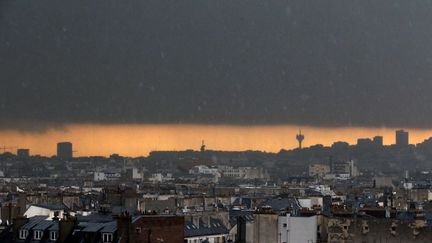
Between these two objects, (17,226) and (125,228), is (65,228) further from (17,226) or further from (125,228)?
(125,228)

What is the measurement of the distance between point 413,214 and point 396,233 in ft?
17.8

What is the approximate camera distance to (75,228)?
44.0m

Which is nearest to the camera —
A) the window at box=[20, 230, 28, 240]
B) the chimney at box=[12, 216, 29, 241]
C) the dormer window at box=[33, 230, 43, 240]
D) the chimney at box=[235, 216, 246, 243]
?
the dormer window at box=[33, 230, 43, 240]

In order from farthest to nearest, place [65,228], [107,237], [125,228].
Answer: [65,228], [107,237], [125,228]

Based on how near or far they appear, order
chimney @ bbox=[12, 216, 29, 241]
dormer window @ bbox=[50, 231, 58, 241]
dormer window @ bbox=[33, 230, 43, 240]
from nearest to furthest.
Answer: dormer window @ bbox=[50, 231, 58, 241] < dormer window @ bbox=[33, 230, 43, 240] < chimney @ bbox=[12, 216, 29, 241]

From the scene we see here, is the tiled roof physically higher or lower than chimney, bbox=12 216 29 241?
lower

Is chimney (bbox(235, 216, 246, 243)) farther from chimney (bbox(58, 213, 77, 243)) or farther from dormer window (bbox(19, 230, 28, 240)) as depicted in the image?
dormer window (bbox(19, 230, 28, 240))

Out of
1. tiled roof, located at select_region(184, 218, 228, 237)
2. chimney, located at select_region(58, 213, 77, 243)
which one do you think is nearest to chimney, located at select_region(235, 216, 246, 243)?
tiled roof, located at select_region(184, 218, 228, 237)

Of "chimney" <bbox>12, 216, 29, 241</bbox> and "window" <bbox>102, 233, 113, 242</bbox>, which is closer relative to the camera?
"window" <bbox>102, 233, 113, 242</bbox>

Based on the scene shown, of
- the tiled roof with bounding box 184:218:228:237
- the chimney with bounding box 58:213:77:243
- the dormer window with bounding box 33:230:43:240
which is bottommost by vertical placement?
the tiled roof with bounding box 184:218:228:237

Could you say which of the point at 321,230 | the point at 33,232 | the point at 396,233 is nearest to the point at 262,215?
the point at 321,230

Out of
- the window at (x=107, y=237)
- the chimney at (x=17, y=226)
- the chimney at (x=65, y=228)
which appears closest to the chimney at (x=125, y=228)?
the window at (x=107, y=237)

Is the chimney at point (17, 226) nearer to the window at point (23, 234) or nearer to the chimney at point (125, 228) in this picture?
the window at point (23, 234)

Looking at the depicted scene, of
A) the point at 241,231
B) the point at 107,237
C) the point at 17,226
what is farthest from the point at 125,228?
the point at 241,231
